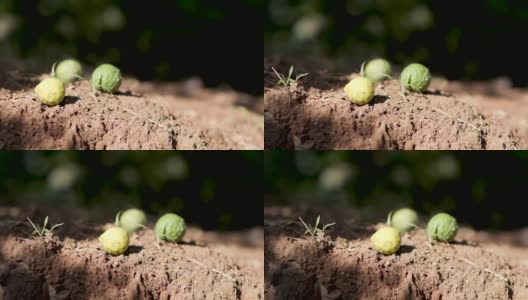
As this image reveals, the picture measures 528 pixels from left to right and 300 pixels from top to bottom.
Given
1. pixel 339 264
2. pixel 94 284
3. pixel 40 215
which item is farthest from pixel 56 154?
pixel 339 264

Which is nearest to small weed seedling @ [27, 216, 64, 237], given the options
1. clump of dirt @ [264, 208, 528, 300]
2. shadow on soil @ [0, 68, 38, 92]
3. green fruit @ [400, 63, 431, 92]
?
shadow on soil @ [0, 68, 38, 92]

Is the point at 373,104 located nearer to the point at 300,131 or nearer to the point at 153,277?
the point at 300,131

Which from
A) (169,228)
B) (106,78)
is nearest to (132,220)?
(169,228)

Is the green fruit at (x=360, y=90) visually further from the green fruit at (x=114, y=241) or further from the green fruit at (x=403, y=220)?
the green fruit at (x=114, y=241)

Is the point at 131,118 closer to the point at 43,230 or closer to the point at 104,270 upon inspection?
the point at 43,230

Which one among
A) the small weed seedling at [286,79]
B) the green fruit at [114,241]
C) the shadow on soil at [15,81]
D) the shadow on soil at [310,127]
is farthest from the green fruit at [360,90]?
the shadow on soil at [15,81]

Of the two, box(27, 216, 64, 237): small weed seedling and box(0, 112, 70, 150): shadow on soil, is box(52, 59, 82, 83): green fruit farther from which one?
box(27, 216, 64, 237): small weed seedling
